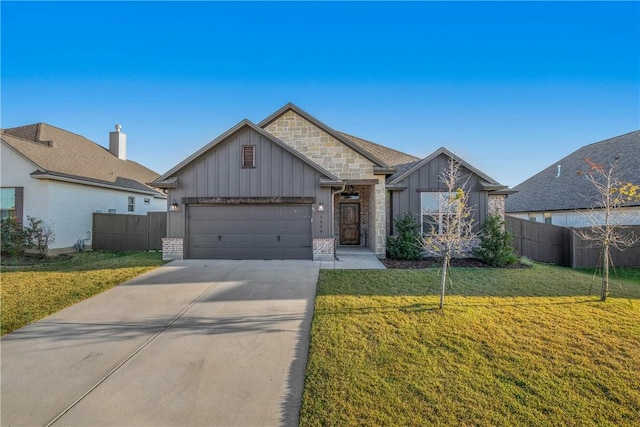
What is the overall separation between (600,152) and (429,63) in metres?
15.2

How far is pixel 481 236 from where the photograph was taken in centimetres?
1096

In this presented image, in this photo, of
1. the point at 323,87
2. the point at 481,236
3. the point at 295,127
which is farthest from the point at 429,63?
the point at 481,236

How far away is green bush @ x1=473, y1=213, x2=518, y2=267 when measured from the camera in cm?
1051

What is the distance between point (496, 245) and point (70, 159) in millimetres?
20032

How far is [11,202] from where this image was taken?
12617 mm

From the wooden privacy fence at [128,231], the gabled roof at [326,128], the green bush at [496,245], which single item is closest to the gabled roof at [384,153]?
the gabled roof at [326,128]

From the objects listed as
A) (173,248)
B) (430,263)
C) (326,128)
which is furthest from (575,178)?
(173,248)

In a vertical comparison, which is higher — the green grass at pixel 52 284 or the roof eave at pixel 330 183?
the roof eave at pixel 330 183

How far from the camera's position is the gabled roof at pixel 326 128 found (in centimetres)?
1235

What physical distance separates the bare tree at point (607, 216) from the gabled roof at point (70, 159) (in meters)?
19.2

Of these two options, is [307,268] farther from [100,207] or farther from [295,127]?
[100,207]

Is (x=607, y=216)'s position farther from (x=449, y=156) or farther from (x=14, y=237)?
(x=14, y=237)

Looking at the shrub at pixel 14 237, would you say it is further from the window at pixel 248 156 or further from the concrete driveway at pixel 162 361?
the window at pixel 248 156

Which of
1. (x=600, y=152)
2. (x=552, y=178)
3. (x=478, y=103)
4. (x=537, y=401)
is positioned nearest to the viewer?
(x=537, y=401)
